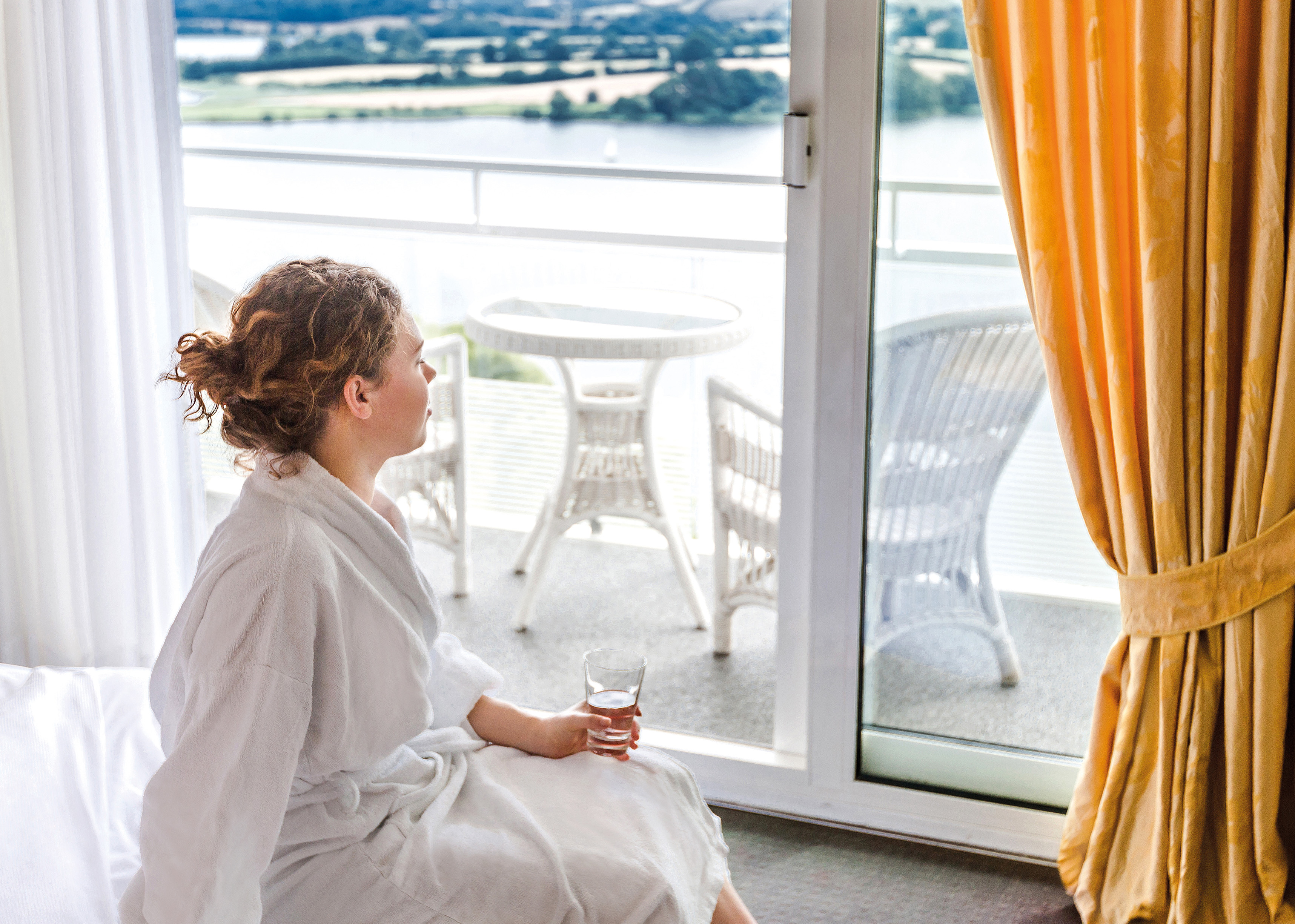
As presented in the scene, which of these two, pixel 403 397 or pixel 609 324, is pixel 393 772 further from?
pixel 609 324

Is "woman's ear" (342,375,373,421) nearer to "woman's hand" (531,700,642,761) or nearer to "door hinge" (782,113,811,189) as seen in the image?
"woman's hand" (531,700,642,761)

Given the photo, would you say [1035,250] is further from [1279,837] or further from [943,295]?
[1279,837]

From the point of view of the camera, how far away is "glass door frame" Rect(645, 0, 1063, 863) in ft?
6.63

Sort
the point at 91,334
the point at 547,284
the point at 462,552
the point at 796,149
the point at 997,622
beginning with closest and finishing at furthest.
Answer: the point at 796,149 < the point at 997,622 < the point at 91,334 < the point at 462,552 < the point at 547,284

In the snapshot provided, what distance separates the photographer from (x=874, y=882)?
2.10 metres

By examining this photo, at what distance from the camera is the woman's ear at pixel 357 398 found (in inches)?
54.6

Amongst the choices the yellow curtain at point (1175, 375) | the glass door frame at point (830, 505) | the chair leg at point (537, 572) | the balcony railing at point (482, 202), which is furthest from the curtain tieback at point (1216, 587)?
the chair leg at point (537, 572)

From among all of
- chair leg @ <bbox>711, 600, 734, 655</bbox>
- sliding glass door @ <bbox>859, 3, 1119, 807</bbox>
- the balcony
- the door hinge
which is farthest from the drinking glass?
chair leg @ <bbox>711, 600, 734, 655</bbox>

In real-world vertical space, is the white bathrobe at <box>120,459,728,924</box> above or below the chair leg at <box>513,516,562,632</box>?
above

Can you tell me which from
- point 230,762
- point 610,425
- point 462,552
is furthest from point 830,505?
point 462,552

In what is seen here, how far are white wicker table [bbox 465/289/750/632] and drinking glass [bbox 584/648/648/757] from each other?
143 centimetres

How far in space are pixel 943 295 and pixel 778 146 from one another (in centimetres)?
95

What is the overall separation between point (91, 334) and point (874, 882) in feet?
5.71

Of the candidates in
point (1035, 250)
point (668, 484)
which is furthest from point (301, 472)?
point (668, 484)
